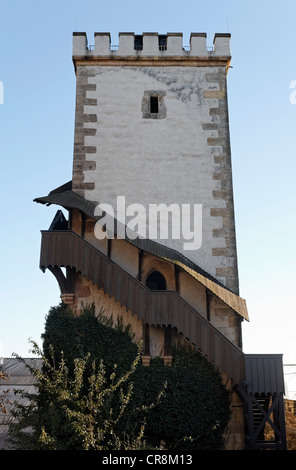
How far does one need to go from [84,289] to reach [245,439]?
218 inches

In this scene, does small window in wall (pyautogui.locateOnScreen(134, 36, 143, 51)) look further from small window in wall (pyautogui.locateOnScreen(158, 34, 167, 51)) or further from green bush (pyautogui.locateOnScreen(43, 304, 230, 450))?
green bush (pyautogui.locateOnScreen(43, 304, 230, 450))

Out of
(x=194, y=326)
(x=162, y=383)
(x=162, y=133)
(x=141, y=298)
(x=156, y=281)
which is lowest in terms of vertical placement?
(x=162, y=383)

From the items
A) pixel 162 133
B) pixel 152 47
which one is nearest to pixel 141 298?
pixel 162 133

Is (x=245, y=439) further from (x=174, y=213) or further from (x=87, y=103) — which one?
(x=87, y=103)

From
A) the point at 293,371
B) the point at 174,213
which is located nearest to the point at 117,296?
the point at 174,213

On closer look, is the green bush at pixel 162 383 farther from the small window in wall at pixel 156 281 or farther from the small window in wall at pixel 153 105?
the small window in wall at pixel 153 105

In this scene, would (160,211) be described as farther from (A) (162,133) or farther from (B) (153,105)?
(B) (153,105)

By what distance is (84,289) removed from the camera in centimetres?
1430

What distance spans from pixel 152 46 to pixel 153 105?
207cm

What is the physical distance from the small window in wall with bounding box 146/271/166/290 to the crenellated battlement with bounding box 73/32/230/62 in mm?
7007

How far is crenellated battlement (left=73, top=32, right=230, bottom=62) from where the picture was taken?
17.0 meters

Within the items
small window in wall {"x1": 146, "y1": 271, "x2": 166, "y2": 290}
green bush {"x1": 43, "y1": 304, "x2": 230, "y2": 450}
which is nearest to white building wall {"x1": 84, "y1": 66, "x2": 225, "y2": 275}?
small window in wall {"x1": 146, "y1": 271, "x2": 166, "y2": 290}

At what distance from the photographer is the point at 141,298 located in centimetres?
1322

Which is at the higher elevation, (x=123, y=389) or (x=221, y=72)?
(x=221, y=72)
